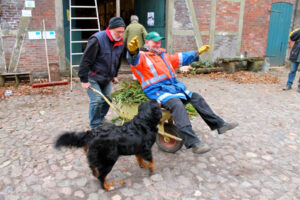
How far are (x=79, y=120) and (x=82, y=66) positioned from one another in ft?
5.62

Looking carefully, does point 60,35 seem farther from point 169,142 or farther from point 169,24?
point 169,142

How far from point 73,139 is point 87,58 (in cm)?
145

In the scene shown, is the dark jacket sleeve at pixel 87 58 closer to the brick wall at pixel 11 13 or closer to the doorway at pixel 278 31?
the brick wall at pixel 11 13

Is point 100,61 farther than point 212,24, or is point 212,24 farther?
point 212,24

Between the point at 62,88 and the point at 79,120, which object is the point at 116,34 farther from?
the point at 62,88

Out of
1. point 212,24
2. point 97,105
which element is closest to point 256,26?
point 212,24

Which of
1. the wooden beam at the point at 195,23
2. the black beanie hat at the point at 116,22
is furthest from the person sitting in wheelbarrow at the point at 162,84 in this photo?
the wooden beam at the point at 195,23

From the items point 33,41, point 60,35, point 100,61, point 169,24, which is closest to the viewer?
point 100,61

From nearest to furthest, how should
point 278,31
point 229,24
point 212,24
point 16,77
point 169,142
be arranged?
point 169,142 < point 16,77 < point 212,24 < point 229,24 < point 278,31

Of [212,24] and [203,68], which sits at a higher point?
[212,24]

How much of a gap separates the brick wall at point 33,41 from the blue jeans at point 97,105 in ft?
15.5

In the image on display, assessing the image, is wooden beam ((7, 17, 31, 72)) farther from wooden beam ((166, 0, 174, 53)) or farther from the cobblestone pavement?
wooden beam ((166, 0, 174, 53))

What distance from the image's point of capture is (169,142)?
12.1ft

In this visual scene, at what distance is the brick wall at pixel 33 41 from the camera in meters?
7.39
